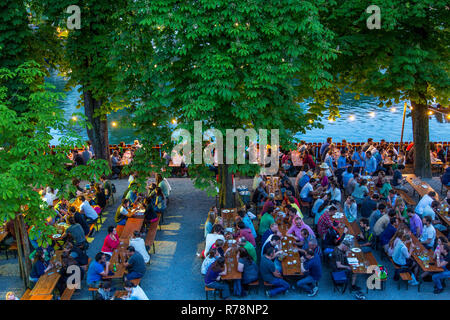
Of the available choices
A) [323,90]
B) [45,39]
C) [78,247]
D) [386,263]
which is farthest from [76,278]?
[323,90]

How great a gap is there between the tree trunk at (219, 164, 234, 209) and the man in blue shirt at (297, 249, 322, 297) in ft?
15.4

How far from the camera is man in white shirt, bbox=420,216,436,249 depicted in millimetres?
11633

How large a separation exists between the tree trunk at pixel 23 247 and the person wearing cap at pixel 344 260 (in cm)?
803

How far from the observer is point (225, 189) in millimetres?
15031

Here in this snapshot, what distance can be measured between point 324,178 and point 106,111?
946cm

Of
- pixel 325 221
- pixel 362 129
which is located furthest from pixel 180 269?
pixel 362 129

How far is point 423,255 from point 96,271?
8.30 meters

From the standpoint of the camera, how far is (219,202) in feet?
51.7

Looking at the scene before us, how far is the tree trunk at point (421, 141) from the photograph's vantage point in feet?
60.4

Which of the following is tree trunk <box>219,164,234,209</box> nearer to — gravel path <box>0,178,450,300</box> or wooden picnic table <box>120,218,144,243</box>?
gravel path <box>0,178,450,300</box>

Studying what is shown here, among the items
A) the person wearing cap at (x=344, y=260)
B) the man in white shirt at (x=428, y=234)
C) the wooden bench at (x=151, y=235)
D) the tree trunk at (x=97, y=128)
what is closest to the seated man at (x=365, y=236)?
the man in white shirt at (x=428, y=234)

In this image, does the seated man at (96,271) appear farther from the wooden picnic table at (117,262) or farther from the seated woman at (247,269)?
the seated woman at (247,269)

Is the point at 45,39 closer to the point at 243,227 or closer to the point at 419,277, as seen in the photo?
the point at 243,227

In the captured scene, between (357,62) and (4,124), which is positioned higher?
(357,62)
